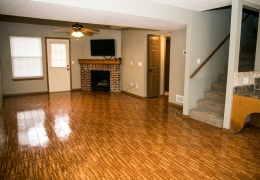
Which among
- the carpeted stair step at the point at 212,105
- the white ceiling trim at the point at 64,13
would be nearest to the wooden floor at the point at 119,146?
the carpeted stair step at the point at 212,105

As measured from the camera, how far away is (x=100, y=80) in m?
8.30

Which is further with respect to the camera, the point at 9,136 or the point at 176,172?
the point at 9,136

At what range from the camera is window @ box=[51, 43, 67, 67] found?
7.53 metres

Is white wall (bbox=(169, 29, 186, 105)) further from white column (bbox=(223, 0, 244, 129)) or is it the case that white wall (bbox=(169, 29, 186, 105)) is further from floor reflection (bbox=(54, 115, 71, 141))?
floor reflection (bbox=(54, 115, 71, 141))

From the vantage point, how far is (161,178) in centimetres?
235

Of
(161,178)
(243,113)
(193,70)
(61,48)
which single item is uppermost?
(61,48)

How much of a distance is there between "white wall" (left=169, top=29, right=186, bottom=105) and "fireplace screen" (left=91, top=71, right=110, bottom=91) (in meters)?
3.18

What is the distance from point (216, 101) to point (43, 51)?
240 inches

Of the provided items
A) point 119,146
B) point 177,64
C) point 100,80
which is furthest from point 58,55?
point 119,146

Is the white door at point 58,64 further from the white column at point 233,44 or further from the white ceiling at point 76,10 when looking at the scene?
the white column at point 233,44

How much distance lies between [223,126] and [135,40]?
4.16m

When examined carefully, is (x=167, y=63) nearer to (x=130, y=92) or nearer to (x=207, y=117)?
(x=130, y=92)

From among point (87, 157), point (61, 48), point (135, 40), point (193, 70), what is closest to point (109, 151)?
point (87, 157)

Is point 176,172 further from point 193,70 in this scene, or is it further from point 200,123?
point 193,70
